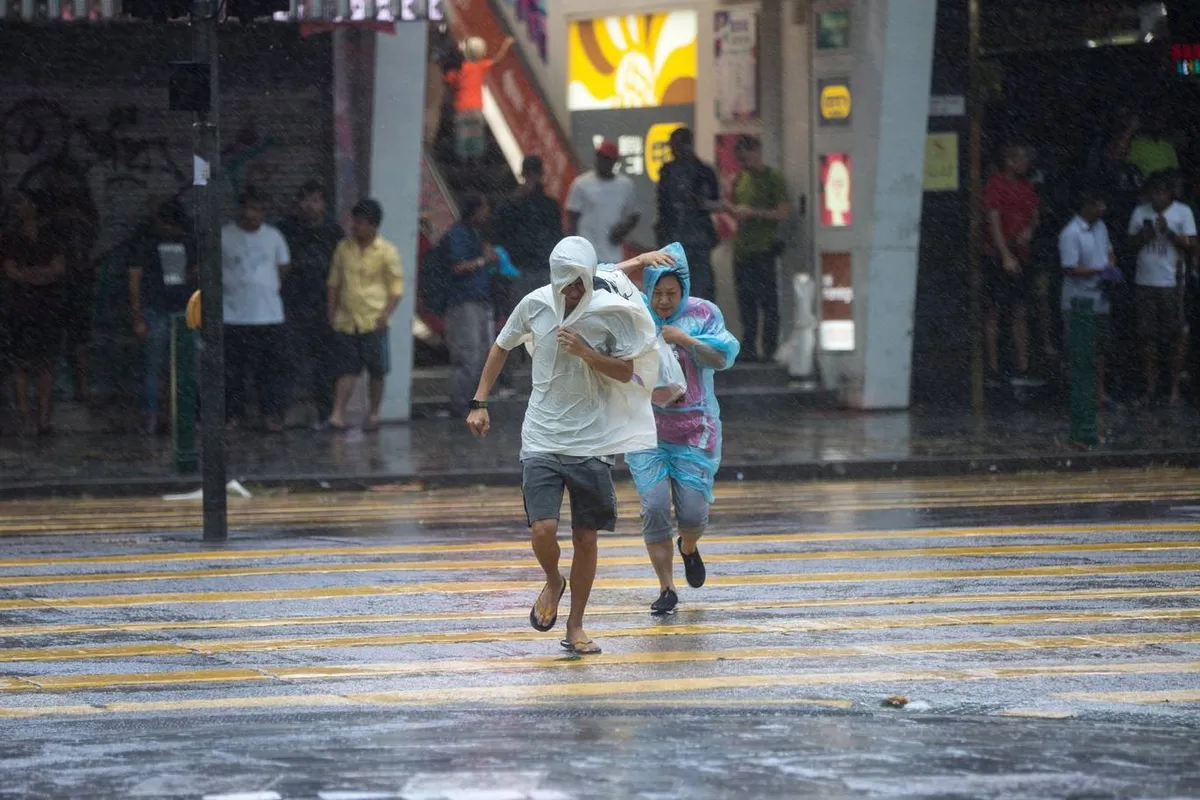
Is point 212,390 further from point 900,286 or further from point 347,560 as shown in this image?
→ point 900,286

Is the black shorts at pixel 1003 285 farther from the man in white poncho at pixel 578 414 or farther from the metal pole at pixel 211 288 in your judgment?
the man in white poncho at pixel 578 414

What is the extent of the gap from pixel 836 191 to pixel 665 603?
12.7 m

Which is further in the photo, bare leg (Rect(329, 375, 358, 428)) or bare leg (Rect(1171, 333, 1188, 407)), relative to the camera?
bare leg (Rect(1171, 333, 1188, 407))

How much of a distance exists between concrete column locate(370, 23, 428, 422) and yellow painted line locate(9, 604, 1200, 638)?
1096 cm

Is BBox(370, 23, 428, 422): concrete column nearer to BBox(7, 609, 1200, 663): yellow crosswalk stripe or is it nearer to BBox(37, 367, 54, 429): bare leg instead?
BBox(37, 367, 54, 429): bare leg

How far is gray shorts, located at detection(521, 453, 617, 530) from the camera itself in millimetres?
9492

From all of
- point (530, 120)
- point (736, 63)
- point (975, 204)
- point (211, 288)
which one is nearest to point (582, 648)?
point (211, 288)

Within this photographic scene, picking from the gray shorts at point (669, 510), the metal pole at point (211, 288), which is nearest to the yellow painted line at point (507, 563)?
the metal pole at point (211, 288)

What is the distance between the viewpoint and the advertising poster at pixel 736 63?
939 inches

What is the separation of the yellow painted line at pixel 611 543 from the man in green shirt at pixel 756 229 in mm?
8893

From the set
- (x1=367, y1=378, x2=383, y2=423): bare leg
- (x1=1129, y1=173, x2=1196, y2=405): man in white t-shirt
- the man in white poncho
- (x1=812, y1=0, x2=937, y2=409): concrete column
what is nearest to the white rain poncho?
the man in white poncho

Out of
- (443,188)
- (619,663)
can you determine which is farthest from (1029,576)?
(443,188)

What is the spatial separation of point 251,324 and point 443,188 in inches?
153

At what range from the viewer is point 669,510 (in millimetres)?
10820
